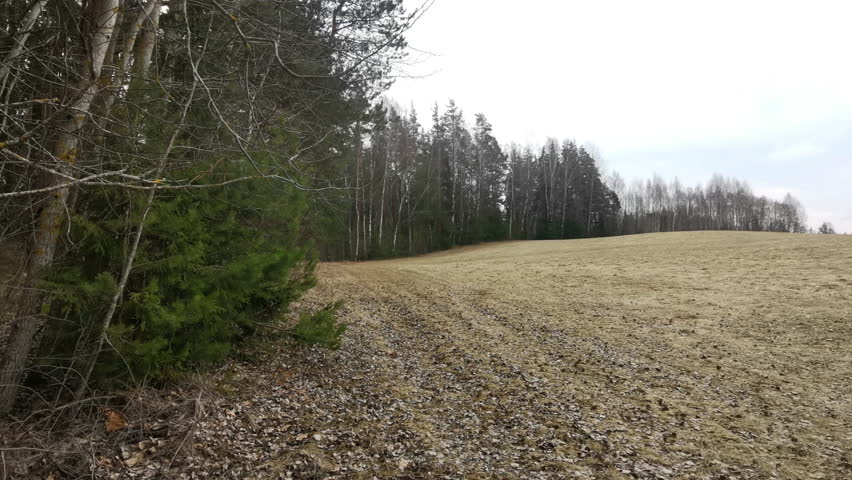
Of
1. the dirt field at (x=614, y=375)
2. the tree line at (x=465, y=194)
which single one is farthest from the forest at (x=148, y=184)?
the tree line at (x=465, y=194)

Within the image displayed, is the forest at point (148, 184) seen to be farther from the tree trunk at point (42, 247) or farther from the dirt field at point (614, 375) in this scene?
the dirt field at point (614, 375)

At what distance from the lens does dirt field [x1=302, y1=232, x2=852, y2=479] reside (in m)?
4.27

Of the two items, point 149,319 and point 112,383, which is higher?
point 149,319

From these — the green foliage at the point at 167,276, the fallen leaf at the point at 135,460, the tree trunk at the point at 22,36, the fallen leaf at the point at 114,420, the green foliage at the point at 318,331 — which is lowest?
the fallen leaf at the point at 135,460

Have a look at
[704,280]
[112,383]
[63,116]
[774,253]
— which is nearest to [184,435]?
[112,383]

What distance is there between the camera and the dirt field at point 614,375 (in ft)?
14.0

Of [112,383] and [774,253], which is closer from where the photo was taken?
[112,383]

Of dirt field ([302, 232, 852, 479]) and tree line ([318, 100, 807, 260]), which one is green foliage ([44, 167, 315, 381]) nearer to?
dirt field ([302, 232, 852, 479])

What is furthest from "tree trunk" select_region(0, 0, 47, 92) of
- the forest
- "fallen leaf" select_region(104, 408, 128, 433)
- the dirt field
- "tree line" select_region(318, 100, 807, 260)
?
"tree line" select_region(318, 100, 807, 260)

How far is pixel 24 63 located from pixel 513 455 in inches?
219

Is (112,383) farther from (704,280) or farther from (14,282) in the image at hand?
(704,280)

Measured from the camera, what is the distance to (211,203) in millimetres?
4988

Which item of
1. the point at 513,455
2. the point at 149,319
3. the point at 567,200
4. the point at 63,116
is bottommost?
the point at 513,455

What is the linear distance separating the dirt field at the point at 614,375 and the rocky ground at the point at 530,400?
0.03m
